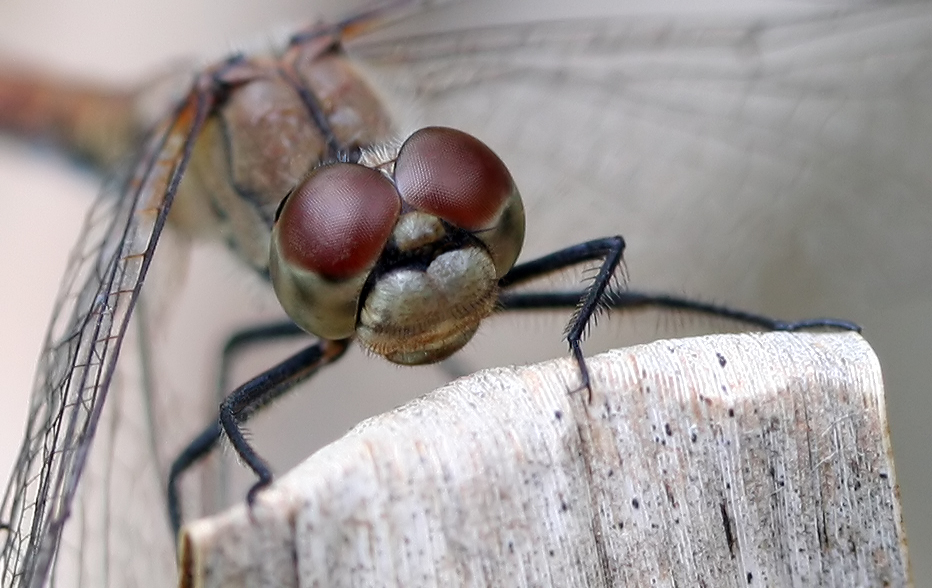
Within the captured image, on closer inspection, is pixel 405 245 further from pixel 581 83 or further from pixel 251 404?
pixel 581 83

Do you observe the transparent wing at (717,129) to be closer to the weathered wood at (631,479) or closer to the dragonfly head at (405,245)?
the dragonfly head at (405,245)

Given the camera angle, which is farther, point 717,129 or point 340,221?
point 717,129

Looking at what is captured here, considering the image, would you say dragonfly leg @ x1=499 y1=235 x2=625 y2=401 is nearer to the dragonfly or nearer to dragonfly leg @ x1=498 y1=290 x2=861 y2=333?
dragonfly leg @ x1=498 y1=290 x2=861 y2=333

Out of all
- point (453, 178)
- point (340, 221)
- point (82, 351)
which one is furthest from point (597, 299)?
point (82, 351)

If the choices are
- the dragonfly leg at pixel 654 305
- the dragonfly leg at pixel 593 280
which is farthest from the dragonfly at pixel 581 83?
the dragonfly leg at pixel 593 280

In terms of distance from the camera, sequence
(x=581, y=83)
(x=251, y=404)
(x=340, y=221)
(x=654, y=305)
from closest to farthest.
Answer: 1. (x=340, y=221)
2. (x=251, y=404)
3. (x=654, y=305)
4. (x=581, y=83)

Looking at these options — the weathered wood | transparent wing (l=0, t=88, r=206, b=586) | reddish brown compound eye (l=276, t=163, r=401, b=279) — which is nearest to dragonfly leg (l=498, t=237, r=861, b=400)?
the weathered wood

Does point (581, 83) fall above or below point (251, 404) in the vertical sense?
above
